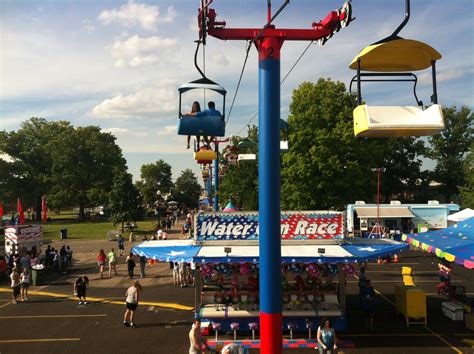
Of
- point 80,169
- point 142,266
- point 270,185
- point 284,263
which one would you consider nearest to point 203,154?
point 284,263

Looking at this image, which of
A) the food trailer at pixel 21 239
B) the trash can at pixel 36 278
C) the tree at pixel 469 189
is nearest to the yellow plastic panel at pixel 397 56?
the trash can at pixel 36 278

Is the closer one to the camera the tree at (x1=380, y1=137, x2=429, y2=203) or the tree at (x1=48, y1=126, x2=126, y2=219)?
the tree at (x1=380, y1=137, x2=429, y2=203)

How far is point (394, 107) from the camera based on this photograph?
6340mm

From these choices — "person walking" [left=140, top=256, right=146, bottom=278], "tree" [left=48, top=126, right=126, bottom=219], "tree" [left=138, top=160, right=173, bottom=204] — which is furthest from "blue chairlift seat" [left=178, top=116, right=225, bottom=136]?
"tree" [left=138, top=160, right=173, bottom=204]

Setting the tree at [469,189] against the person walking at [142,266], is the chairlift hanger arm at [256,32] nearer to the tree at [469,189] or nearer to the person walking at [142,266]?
the person walking at [142,266]

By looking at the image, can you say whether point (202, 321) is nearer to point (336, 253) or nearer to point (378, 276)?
point (336, 253)

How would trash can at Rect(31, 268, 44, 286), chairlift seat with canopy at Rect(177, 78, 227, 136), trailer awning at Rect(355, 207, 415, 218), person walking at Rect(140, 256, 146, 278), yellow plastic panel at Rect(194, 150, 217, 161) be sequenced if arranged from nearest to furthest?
chairlift seat with canopy at Rect(177, 78, 227, 136), yellow plastic panel at Rect(194, 150, 217, 161), trash can at Rect(31, 268, 44, 286), person walking at Rect(140, 256, 146, 278), trailer awning at Rect(355, 207, 415, 218)

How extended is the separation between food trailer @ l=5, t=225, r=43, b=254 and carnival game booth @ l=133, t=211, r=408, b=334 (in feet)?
44.8

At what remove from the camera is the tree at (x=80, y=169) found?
66.2 metres

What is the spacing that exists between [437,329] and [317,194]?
20978mm

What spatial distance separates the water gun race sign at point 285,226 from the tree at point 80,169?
54959 mm

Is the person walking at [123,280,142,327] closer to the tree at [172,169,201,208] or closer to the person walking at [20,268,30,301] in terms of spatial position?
the person walking at [20,268,30,301]

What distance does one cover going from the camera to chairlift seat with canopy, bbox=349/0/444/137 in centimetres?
607

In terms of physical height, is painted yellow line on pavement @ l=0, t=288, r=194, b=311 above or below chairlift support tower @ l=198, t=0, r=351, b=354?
below
